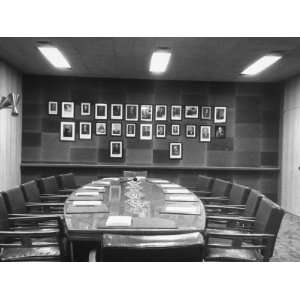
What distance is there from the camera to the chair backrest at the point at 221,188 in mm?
4704

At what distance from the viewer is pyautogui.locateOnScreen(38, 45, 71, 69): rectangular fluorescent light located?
543 centimetres

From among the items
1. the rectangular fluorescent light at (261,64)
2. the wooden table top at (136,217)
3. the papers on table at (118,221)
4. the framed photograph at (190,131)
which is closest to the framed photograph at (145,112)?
→ the framed photograph at (190,131)

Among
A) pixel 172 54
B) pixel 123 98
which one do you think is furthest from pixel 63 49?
pixel 123 98

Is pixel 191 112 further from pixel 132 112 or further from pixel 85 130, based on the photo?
pixel 85 130

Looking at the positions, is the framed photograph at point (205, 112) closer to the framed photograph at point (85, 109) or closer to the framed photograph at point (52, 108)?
the framed photograph at point (85, 109)

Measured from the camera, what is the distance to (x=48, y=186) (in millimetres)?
4824

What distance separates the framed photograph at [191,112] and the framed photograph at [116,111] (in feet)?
4.65

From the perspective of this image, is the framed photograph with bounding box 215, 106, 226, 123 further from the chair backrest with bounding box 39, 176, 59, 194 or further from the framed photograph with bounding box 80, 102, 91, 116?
the chair backrest with bounding box 39, 176, 59, 194

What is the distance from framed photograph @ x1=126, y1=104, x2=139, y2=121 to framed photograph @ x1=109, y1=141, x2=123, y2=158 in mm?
582

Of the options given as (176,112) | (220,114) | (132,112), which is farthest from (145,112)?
(220,114)

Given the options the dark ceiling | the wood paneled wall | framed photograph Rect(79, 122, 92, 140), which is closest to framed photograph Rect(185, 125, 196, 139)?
the dark ceiling

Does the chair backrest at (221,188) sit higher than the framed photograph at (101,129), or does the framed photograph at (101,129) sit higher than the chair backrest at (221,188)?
the framed photograph at (101,129)

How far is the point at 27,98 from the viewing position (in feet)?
25.2
